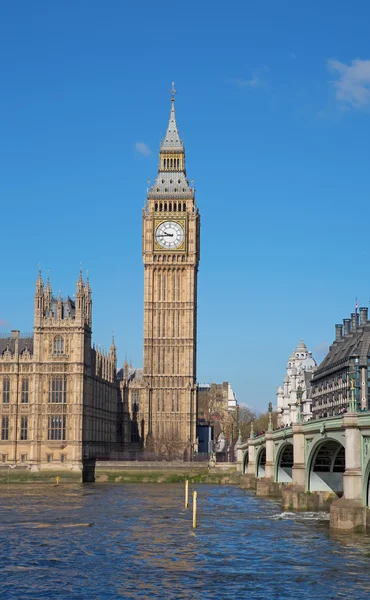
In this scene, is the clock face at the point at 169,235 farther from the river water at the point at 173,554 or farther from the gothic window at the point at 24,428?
the river water at the point at 173,554

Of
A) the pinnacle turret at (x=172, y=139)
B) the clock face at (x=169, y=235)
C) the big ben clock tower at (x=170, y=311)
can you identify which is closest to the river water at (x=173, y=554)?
the big ben clock tower at (x=170, y=311)

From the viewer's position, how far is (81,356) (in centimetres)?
12069

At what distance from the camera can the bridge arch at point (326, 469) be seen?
69062 mm

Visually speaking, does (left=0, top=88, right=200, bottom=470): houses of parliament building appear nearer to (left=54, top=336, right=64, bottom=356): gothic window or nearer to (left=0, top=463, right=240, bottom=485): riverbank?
(left=54, top=336, right=64, bottom=356): gothic window

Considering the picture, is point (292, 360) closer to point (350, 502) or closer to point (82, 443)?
point (82, 443)

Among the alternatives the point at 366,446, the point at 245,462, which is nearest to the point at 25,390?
the point at 245,462

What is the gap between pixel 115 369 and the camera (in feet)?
513

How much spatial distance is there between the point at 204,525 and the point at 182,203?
329ft

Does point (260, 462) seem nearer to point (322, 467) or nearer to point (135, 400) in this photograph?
point (322, 467)

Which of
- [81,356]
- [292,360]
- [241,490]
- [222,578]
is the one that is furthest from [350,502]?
[292,360]

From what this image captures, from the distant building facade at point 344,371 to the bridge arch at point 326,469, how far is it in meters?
30.2

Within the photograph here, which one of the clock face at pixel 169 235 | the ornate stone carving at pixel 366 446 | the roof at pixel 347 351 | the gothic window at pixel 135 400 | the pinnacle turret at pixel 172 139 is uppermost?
the pinnacle turret at pixel 172 139

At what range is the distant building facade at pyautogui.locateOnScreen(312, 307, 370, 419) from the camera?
112562 millimetres

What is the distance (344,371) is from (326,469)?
46822mm
